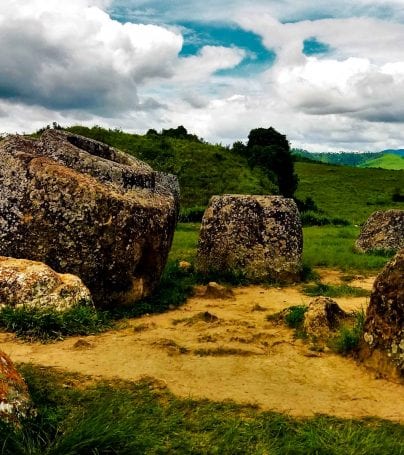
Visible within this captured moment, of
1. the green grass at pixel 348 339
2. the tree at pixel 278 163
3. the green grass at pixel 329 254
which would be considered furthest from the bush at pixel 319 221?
the green grass at pixel 348 339

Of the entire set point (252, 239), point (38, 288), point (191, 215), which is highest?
point (191, 215)

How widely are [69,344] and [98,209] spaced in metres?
2.84

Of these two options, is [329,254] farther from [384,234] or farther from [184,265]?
[184,265]

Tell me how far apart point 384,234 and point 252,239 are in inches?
284

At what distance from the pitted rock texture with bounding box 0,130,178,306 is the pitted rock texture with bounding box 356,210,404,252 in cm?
1081

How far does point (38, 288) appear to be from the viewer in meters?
8.36

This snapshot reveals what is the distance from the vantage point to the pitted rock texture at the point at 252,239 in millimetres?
13695

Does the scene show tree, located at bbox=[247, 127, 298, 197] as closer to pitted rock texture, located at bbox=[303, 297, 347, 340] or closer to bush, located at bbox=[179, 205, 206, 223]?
bush, located at bbox=[179, 205, 206, 223]

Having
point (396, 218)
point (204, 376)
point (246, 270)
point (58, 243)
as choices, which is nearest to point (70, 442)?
point (204, 376)

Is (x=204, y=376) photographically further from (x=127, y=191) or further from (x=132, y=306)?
(x=127, y=191)

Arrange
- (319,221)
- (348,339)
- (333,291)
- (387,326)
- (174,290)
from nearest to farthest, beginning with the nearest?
(387,326) → (348,339) → (174,290) → (333,291) → (319,221)

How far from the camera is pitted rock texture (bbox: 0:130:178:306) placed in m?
9.45

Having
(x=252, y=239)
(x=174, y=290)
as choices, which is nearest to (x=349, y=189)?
(x=252, y=239)

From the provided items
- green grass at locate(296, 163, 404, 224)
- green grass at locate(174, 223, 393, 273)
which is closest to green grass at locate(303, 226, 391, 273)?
green grass at locate(174, 223, 393, 273)
